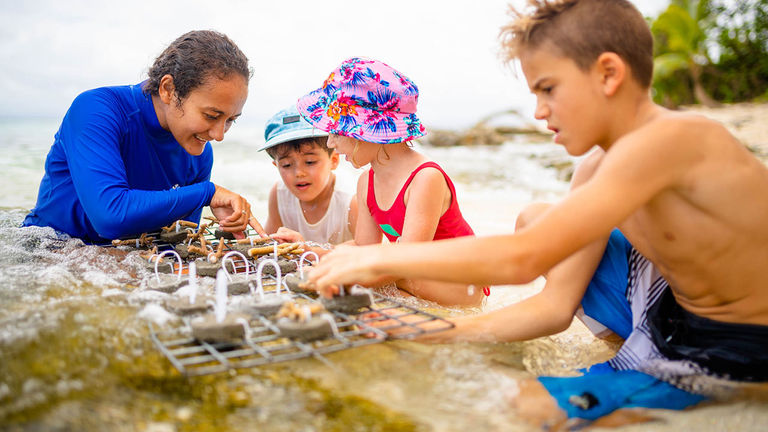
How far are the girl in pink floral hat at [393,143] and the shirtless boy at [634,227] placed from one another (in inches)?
46.9

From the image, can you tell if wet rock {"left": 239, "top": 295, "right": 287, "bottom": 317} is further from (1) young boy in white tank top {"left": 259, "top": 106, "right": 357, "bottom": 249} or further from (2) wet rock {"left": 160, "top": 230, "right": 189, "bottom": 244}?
(1) young boy in white tank top {"left": 259, "top": 106, "right": 357, "bottom": 249}

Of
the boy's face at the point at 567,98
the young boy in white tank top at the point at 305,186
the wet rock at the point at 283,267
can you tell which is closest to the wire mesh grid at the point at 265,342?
the wet rock at the point at 283,267

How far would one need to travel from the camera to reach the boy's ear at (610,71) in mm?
2014

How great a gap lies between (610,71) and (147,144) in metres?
2.96

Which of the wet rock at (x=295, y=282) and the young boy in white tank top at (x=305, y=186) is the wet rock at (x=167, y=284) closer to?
the wet rock at (x=295, y=282)

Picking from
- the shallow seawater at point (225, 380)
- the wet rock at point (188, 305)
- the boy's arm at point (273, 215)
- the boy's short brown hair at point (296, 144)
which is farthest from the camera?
the boy's arm at point (273, 215)

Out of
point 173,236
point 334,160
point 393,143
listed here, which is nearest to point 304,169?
point 334,160

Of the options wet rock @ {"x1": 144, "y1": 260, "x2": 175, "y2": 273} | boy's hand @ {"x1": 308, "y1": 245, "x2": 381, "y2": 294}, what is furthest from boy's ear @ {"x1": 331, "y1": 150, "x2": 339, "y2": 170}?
boy's hand @ {"x1": 308, "y1": 245, "x2": 381, "y2": 294}

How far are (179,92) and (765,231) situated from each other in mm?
3181

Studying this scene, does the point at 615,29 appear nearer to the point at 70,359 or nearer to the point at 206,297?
the point at 206,297

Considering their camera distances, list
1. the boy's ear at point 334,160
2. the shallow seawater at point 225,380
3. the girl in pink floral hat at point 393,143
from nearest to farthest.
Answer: the shallow seawater at point 225,380, the girl in pink floral hat at point 393,143, the boy's ear at point 334,160

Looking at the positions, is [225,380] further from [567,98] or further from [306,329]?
[567,98]

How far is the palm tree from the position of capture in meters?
26.8

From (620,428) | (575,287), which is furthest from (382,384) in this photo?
(575,287)
